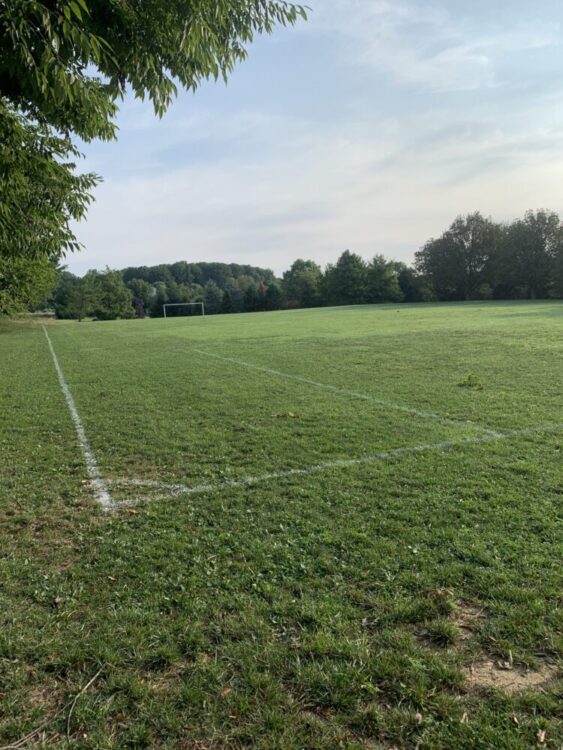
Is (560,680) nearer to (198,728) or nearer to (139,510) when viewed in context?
(198,728)

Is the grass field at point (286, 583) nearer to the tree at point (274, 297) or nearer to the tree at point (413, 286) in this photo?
the tree at point (413, 286)

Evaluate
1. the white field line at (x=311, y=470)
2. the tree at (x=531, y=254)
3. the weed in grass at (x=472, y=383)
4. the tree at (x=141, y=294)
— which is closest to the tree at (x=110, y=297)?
the tree at (x=141, y=294)

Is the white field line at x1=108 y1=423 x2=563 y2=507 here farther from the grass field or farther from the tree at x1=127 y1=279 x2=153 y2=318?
the tree at x1=127 y1=279 x2=153 y2=318

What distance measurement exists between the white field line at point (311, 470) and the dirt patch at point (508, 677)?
2779 mm

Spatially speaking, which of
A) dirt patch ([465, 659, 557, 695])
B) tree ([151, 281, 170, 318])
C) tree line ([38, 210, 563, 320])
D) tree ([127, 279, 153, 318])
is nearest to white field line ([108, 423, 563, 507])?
dirt patch ([465, 659, 557, 695])

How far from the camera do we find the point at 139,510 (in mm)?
4246

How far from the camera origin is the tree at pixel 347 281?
84188 mm

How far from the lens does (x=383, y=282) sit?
8119cm

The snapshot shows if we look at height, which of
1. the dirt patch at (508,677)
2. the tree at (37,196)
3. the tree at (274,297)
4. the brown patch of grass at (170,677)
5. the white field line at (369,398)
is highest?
the tree at (274,297)

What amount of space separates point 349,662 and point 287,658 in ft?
1.04

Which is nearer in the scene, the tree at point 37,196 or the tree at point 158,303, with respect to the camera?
the tree at point 37,196

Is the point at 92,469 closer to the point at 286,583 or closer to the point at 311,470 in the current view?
the point at 311,470

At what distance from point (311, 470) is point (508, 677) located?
117 inches

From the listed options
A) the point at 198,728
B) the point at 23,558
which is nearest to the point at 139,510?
the point at 23,558
